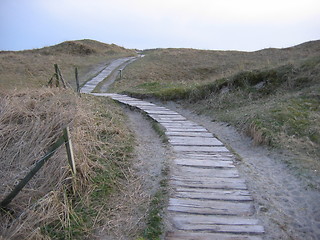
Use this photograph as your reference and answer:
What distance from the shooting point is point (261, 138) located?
18.8 feet

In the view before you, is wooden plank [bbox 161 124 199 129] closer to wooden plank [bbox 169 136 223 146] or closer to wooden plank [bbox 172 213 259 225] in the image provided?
wooden plank [bbox 169 136 223 146]

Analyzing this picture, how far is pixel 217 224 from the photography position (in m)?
3.36

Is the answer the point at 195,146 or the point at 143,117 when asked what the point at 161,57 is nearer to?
the point at 143,117

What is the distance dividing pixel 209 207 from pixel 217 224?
1.07ft

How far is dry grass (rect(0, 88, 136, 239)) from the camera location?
3326mm

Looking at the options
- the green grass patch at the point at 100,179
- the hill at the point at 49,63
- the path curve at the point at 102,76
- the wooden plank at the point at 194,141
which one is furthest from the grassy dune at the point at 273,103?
the hill at the point at 49,63

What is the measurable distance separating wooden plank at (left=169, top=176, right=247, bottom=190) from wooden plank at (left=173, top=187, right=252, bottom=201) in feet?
0.32

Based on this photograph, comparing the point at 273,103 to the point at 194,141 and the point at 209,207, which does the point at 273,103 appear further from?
the point at 209,207

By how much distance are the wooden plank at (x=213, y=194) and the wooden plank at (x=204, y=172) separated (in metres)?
0.42

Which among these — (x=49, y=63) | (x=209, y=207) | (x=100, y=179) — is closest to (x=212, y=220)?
(x=209, y=207)

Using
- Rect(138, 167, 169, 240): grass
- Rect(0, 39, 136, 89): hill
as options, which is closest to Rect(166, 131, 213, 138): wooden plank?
Rect(138, 167, 169, 240): grass

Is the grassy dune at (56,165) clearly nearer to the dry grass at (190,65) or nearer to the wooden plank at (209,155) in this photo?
the wooden plank at (209,155)

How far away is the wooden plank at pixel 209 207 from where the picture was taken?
3.58 metres

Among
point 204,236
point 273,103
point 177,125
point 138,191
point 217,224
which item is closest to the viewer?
point 204,236
